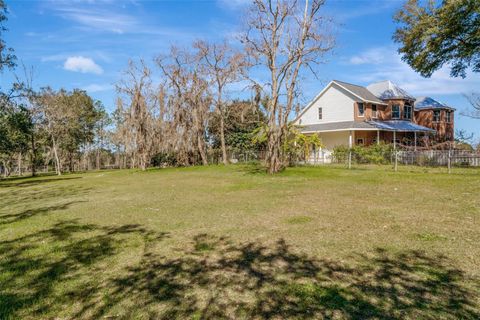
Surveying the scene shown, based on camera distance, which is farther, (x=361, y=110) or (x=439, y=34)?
(x=361, y=110)

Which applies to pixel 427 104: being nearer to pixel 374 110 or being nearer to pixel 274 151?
pixel 374 110

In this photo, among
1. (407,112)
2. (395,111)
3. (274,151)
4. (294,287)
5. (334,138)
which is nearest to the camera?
(294,287)

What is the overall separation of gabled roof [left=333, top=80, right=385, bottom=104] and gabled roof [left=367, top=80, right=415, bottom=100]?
0.86 metres

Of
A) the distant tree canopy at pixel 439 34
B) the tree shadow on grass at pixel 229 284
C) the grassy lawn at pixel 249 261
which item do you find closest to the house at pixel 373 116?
the distant tree canopy at pixel 439 34

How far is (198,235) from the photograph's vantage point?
232 inches

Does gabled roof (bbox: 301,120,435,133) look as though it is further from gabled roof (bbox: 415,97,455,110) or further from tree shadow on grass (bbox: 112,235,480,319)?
tree shadow on grass (bbox: 112,235,480,319)

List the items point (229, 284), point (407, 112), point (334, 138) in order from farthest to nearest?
point (407, 112), point (334, 138), point (229, 284)

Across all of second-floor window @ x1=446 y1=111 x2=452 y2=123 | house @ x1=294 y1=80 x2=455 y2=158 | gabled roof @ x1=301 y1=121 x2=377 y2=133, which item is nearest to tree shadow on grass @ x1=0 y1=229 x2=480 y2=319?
gabled roof @ x1=301 y1=121 x2=377 y2=133

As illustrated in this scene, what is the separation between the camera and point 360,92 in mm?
30703

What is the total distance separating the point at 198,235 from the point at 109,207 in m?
4.45

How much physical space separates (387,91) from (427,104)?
5780 mm

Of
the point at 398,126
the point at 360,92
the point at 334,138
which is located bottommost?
the point at 334,138

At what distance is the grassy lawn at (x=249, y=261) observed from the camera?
10.5 ft

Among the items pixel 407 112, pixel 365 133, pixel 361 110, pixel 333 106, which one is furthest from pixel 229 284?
pixel 407 112
